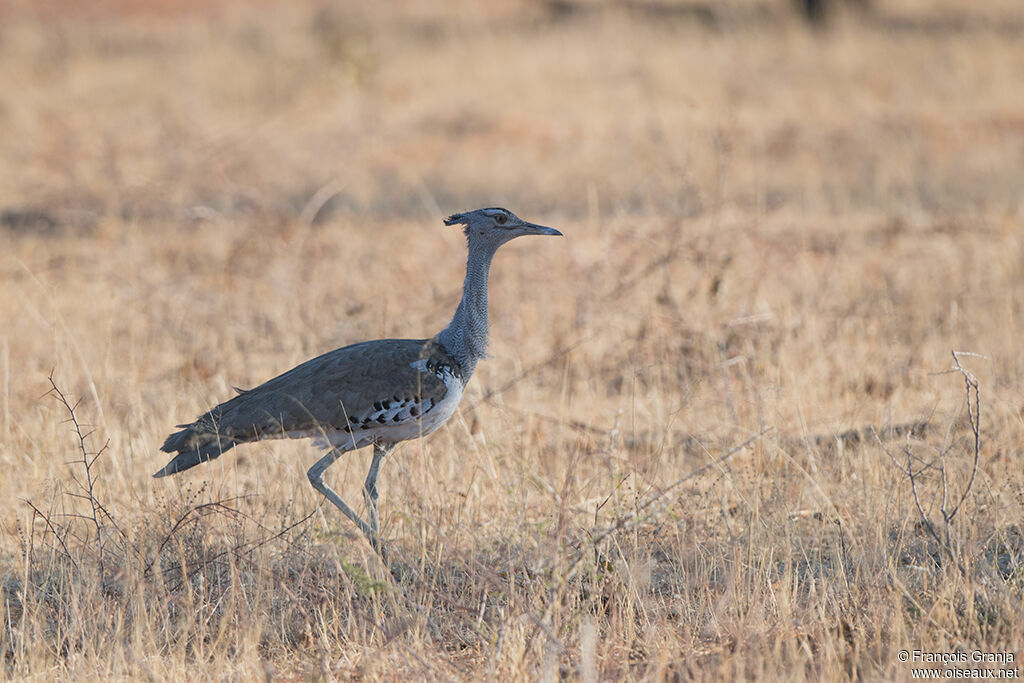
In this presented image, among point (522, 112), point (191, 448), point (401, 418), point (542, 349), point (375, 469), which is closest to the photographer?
point (191, 448)

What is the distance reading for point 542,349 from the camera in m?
6.06

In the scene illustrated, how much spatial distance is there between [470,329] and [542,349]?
6.74 feet

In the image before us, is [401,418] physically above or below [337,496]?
above

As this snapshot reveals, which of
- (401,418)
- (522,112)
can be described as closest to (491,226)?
(401,418)

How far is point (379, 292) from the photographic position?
699cm

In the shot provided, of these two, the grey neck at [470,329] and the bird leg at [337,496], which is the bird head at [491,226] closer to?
the grey neck at [470,329]

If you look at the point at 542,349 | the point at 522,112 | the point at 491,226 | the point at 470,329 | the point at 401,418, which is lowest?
the point at 542,349

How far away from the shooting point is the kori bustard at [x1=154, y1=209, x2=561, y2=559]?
3.74 meters

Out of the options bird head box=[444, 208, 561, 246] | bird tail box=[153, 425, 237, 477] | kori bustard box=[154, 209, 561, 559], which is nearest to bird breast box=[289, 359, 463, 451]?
kori bustard box=[154, 209, 561, 559]

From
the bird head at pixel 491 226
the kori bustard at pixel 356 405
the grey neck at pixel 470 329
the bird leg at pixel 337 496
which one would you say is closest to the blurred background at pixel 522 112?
the bird head at pixel 491 226

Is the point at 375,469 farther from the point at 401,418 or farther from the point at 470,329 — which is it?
the point at 470,329

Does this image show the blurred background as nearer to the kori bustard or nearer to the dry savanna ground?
the dry savanna ground

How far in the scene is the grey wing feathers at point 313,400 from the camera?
3719 mm

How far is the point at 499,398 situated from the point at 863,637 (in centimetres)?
230
